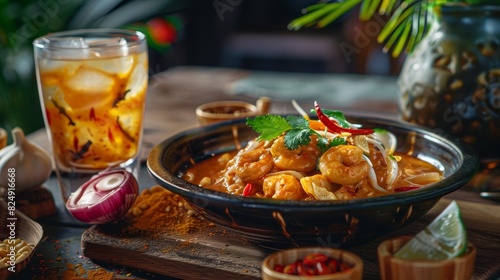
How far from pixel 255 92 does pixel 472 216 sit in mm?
1933

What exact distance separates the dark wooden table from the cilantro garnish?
344 millimetres

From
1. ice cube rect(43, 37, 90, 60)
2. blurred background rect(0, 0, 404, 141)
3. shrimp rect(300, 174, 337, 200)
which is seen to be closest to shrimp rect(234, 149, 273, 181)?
shrimp rect(300, 174, 337, 200)

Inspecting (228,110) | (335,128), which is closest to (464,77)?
(335,128)

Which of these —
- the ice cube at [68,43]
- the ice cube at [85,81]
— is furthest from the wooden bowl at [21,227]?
the ice cube at [68,43]

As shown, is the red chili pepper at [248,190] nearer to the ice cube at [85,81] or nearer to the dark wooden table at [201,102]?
the dark wooden table at [201,102]

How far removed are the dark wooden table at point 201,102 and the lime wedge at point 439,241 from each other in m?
0.24

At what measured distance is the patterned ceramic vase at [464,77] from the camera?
7.30 ft

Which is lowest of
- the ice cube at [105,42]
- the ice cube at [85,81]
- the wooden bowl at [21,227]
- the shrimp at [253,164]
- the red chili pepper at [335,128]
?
the wooden bowl at [21,227]

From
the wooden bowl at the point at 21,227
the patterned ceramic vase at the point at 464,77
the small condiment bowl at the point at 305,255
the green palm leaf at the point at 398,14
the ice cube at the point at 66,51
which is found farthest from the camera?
the green palm leaf at the point at 398,14

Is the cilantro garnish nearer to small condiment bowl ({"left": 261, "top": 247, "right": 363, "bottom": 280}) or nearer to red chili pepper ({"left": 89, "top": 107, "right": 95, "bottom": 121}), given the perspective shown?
small condiment bowl ({"left": 261, "top": 247, "right": 363, "bottom": 280})

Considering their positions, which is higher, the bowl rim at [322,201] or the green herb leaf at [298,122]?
the green herb leaf at [298,122]

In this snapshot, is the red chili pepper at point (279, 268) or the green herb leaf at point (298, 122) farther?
the green herb leaf at point (298, 122)

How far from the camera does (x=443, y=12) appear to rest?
88.9 inches

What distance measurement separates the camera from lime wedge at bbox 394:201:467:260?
51.4 inches
